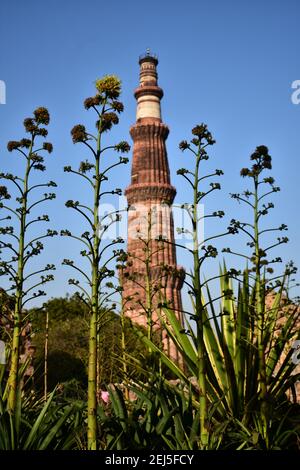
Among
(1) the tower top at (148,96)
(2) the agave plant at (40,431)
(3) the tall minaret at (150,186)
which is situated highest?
(1) the tower top at (148,96)

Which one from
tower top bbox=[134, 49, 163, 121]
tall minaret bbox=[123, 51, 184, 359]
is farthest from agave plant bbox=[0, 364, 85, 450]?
tower top bbox=[134, 49, 163, 121]

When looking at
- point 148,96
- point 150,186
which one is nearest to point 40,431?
point 150,186

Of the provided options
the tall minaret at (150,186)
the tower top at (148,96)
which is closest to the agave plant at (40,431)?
the tall minaret at (150,186)

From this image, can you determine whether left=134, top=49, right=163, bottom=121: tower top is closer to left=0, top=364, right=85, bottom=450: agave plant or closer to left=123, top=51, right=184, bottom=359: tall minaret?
left=123, top=51, right=184, bottom=359: tall minaret

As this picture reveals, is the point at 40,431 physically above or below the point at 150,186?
below

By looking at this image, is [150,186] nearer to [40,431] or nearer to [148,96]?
[148,96]

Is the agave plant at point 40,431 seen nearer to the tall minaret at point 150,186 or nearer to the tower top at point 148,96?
the tall minaret at point 150,186

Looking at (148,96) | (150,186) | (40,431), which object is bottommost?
(40,431)

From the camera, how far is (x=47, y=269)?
710cm

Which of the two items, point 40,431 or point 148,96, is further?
point 148,96

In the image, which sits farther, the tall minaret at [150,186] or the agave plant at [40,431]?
the tall minaret at [150,186]
